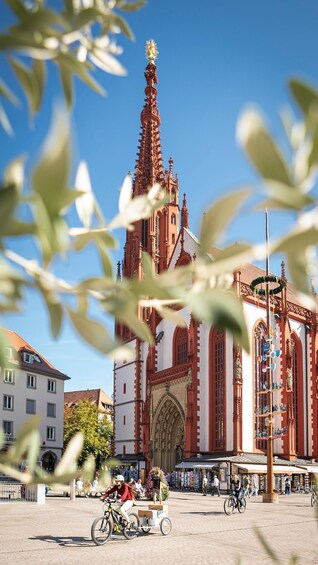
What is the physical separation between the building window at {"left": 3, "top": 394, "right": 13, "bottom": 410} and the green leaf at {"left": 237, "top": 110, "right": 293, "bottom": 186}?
47026 millimetres

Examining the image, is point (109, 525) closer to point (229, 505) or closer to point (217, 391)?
point (229, 505)

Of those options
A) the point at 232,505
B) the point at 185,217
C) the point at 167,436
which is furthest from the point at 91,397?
the point at 232,505

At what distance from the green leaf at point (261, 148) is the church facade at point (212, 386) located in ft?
94.3

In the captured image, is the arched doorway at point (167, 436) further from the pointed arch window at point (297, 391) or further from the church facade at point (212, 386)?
the pointed arch window at point (297, 391)

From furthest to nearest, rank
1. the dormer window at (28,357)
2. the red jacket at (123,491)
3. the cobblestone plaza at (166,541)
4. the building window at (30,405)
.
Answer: the dormer window at (28,357) → the building window at (30,405) → the red jacket at (123,491) → the cobblestone plaza at (166,541)

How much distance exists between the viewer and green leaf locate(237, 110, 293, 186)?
55 cm

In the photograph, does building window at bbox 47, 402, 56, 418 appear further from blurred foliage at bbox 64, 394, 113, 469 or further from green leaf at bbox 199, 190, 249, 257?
green leaf at bbox 199, 190, 249, 257

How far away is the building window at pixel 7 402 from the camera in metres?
45.4

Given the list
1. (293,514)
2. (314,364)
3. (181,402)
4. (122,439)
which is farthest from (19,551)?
(122,439)

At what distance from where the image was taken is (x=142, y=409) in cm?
4622

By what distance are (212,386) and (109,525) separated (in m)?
25.4

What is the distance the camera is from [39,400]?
4809 centimetres

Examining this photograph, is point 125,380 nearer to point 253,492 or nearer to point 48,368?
point 48,368

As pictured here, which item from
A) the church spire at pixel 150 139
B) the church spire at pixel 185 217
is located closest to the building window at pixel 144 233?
the church spire at pixel 150 139
